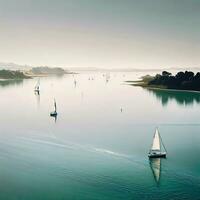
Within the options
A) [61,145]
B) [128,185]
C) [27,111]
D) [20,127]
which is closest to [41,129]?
[20,127]

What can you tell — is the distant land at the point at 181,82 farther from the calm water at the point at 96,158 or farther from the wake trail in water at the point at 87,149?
the wake trail in water at the point at 87,149

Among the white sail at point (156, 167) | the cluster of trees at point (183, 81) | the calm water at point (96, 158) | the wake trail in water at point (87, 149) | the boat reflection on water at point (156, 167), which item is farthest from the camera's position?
the cluster of trees at point (183, 81)

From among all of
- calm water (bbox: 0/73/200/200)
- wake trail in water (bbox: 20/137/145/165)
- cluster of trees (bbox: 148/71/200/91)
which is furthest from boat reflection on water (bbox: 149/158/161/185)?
cluster of trees (bbox: 148/71/200/91)

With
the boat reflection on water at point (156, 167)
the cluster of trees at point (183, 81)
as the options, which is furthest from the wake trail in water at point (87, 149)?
the cluster of trees at point (183, 81)

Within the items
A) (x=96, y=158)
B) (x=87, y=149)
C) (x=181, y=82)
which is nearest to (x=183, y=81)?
(x=181, y=82)

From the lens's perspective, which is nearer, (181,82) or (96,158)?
(96,158)

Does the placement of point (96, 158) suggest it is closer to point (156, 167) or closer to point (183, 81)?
point (156, 167)

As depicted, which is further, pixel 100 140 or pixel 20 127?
pixel 20 127

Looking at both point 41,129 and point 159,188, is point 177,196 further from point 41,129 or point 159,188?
point 41,129
